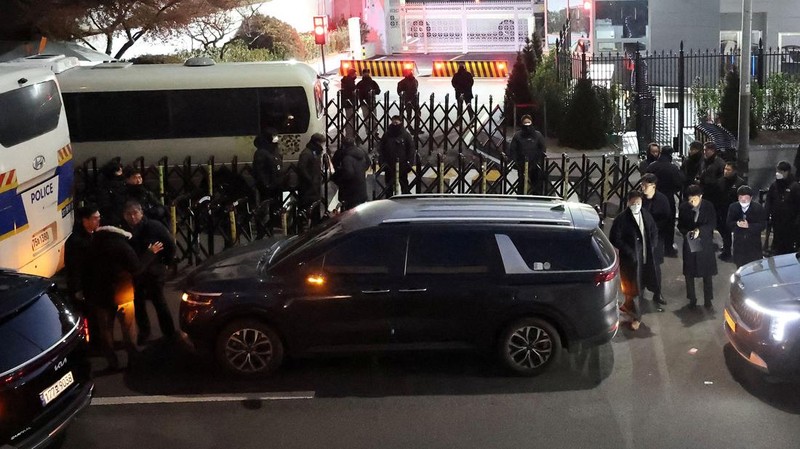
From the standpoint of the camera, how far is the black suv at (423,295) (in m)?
8.65

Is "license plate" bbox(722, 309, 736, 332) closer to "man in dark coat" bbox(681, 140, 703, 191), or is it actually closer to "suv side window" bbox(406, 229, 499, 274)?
"suv side window" bbox(406, 229, 499, 274)

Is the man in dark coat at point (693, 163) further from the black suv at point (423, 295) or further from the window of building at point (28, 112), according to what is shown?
the window of building at point (28, 112)

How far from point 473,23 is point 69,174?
30.6 meters

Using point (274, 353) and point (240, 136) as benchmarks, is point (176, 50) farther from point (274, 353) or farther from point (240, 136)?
point (274, 353)

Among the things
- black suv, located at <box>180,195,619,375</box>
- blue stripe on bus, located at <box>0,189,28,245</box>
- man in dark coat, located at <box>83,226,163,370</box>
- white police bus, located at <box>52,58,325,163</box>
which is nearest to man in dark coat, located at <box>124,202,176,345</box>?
man in dark coat, located at <box>83,226,163,370</box>

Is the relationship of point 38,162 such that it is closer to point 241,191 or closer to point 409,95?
point 241,191

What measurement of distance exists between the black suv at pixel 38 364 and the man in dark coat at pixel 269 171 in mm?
6524

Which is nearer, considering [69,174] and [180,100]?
[69,174]

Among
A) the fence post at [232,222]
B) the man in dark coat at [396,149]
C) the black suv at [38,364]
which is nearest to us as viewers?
the black suv at [38,364]

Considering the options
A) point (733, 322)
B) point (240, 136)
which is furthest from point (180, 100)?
point (733, 322)

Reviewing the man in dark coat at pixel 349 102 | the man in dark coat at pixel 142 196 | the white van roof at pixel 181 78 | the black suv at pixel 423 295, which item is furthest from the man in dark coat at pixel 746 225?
the man in dark coat at pixel 349 102

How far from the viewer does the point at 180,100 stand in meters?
16.1

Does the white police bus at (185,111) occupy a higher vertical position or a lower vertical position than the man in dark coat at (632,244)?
higher

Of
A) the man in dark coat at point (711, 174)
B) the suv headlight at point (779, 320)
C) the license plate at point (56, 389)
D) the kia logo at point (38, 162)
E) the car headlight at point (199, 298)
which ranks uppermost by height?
the kia logo at point (38, 162)
